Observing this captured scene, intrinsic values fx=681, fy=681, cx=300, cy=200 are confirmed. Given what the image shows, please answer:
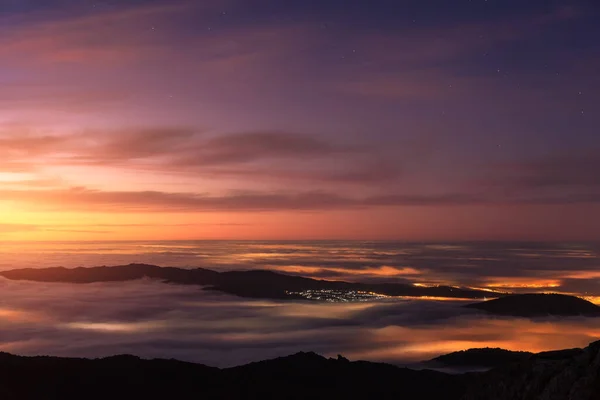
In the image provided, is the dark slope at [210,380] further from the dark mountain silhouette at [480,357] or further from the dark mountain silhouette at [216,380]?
the dark mountain silhouette at [480,357]

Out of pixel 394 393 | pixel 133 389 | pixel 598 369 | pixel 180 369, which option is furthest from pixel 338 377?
pixel 598 369

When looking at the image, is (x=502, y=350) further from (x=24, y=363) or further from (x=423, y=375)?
(x=24, y=363)

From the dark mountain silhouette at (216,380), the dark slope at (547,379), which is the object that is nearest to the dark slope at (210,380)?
the dark mountain silhouette at (216,380)

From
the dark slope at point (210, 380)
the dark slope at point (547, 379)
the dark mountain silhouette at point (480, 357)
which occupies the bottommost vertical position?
the dark mountain silhouette at point (480, 357)

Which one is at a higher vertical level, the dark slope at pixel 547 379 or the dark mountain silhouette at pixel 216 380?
the dark slope at pixel 547 379

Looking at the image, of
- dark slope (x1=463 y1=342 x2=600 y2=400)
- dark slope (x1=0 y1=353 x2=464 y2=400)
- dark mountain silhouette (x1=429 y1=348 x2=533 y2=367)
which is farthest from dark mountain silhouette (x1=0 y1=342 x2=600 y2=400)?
dark mountain silhouette (x1=429 y1=348 x2=533 y2=367)

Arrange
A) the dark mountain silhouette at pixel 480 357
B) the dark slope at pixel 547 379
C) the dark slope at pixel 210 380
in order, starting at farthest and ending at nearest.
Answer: the dark mountain silhouette at pixel 480 357
the dark slope at pixel 210 380
the dark slope at pixel 547 379

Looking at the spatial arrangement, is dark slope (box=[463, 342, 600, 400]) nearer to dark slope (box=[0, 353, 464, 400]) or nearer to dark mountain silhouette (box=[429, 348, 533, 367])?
dark slope (box=[0, 353, 464, 400])
